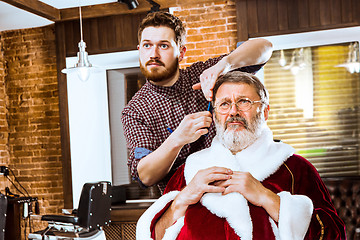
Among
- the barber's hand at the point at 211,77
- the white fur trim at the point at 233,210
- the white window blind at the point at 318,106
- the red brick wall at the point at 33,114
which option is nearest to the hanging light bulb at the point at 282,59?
the white window blind at the point at 318,106

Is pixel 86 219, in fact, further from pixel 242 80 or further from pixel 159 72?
pixel 242 80

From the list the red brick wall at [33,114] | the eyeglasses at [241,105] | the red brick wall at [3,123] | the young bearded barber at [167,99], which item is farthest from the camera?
the red brick wall at [3,123]

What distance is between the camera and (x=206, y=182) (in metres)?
1.67

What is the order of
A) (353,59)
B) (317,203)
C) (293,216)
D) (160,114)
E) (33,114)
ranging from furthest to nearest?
(33,114)
(353,59)
(160,114)
(317,203)
(293,216)

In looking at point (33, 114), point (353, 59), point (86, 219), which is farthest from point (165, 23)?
point (33, 114)

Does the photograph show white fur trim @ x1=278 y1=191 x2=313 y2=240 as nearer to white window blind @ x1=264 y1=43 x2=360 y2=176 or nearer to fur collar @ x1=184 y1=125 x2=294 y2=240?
fur collar @ x1=184 y1=125 x2=294 y2=240

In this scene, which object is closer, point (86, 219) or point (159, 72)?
point (159, 72)

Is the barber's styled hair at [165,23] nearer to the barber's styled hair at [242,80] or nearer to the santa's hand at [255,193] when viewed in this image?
the barber's styled hair at [242,80]

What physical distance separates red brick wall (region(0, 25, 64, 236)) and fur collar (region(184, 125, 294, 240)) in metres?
4.69

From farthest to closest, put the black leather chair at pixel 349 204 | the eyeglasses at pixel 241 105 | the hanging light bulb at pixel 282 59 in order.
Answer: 1. the hanging light bulb at pixel 282 59
2. the black leather chair at pixel 349 204
3. the eyeglasses at pixel 241 105

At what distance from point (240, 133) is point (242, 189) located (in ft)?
0.86

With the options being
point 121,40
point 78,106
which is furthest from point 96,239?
point 121,40

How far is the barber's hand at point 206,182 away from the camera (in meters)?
1.66

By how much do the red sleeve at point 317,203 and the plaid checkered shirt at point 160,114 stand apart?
427 millimetres
